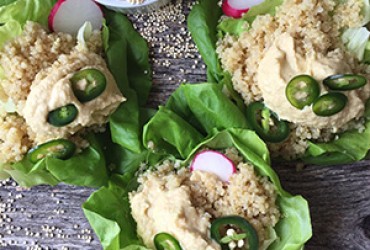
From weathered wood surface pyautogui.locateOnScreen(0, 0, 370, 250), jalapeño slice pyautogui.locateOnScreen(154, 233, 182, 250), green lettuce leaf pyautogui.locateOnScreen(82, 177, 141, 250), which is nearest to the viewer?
jalapeño slice pyautogui.locateOnScreen(154, 233, 182, 250)

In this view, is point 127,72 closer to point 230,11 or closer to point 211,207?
point 230,11

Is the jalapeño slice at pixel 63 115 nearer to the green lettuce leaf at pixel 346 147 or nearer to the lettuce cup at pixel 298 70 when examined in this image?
the lettuce cup at pixel 298 70

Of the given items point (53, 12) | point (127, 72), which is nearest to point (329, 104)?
point (127, 72)

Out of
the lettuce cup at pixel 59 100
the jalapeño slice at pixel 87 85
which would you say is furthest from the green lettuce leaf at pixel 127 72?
the jalapeño slice at pixel 87 85

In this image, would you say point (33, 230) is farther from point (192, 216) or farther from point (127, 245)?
point (192, 216)

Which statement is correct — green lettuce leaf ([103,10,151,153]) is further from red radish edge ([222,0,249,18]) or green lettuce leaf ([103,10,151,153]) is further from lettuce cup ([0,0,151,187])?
red radish edge ([222,0,249,18])

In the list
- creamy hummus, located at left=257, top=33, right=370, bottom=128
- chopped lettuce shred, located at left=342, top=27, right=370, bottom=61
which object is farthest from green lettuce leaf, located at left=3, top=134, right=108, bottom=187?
chopped lettuce shred, located at left=342, top=27, right=370, bottom=61
